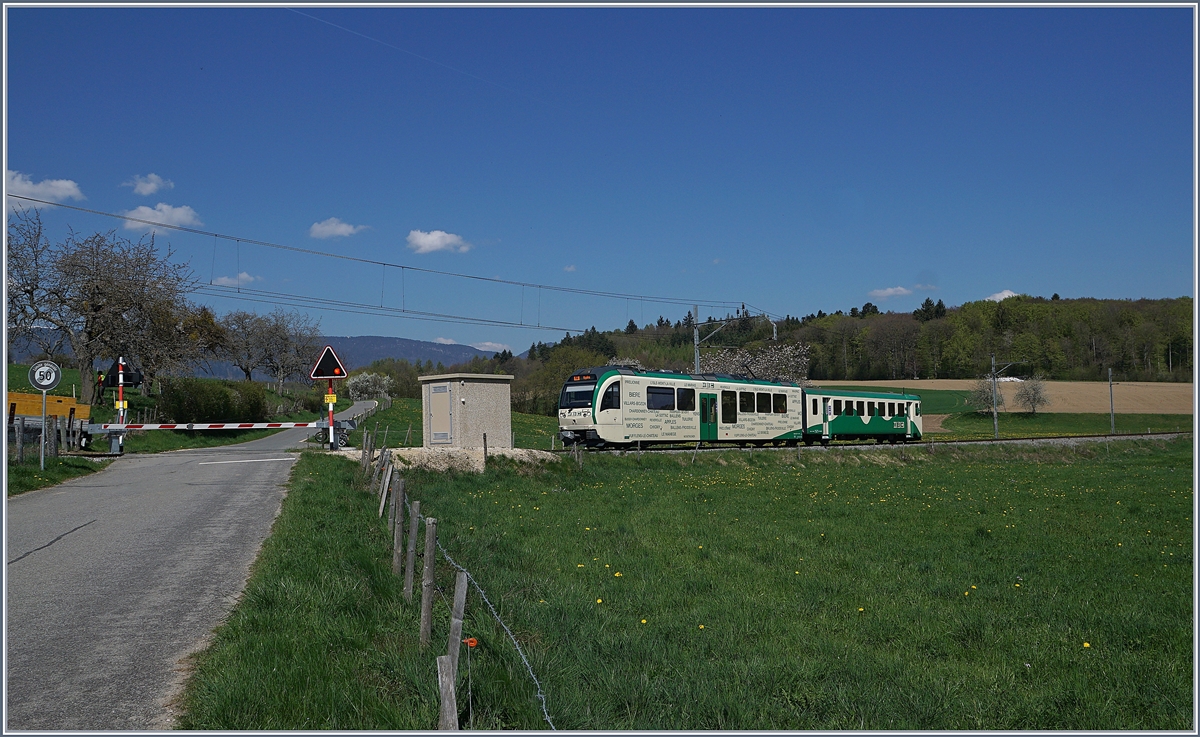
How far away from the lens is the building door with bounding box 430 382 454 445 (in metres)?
23.0

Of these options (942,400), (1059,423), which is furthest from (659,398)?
(942,400)

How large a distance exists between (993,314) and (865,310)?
38.6m

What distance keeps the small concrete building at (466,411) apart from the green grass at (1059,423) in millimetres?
47933

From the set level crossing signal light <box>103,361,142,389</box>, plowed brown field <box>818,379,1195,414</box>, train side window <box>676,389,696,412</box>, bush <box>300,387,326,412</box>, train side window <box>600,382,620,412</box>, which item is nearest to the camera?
level crossing signal light <box>103,361,142,389</box>

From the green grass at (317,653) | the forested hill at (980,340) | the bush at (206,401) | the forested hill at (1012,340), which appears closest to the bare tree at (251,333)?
the forested hill at (980,340)

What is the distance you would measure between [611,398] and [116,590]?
21.1 m

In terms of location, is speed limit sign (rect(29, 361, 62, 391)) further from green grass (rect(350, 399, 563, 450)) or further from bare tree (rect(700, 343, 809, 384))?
bare tree (rect(700, 343, 809, 384))

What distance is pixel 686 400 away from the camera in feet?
99.5

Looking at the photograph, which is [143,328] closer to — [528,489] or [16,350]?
[16,350]

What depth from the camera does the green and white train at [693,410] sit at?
28.1m

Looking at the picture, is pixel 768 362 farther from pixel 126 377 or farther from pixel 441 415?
pixel 126 377

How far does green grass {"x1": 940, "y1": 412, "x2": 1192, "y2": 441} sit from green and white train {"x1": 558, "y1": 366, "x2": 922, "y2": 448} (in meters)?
28.9

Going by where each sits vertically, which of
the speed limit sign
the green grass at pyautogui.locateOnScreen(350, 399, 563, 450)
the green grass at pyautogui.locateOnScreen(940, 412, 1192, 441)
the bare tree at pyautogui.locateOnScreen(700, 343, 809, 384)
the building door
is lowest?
the green grass at pyautogui.locateOnScreen(940, 412, 1192, 441)

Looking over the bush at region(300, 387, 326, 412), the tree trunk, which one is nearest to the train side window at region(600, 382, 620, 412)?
the tree trunk
